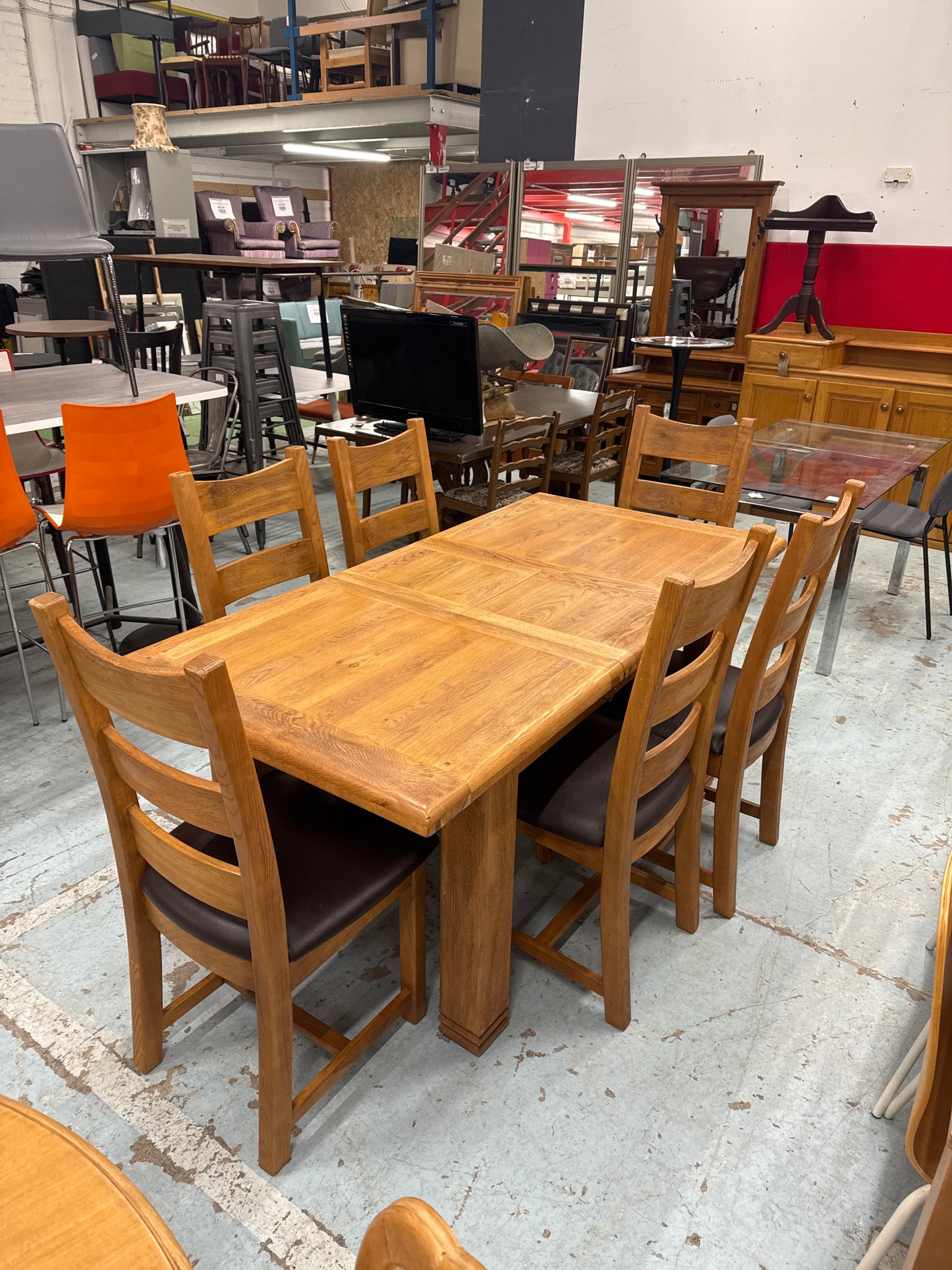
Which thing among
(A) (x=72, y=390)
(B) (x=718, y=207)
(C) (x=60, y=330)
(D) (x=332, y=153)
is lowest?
(A) (x=72, y=390)

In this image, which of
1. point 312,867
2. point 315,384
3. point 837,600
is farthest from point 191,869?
point 315,384

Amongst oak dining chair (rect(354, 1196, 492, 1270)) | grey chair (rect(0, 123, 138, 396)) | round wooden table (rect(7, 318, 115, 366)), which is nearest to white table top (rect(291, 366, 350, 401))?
round wooden table (rect(7, 318, 115, 366))

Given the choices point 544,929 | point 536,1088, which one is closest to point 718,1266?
point 536,1088

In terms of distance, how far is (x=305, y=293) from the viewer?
11.0m

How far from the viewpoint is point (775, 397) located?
540 centimetres

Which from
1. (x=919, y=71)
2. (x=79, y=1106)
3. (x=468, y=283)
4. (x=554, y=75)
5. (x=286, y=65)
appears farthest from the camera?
(x=286, y=65)

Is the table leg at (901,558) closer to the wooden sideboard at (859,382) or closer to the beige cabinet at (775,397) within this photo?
the wooden sideboard at (859,382)

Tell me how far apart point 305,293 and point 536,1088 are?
36.4 feet

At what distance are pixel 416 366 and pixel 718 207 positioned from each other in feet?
9.64

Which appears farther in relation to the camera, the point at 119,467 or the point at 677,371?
the point at 677,371

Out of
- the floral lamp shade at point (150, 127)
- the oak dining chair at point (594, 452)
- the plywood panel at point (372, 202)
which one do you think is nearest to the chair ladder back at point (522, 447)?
the oak dining chair at point (594, 452)

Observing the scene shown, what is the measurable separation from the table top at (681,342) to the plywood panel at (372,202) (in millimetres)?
8014

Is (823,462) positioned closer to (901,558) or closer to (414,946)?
(901,558)

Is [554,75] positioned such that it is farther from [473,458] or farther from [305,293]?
[305,293]
